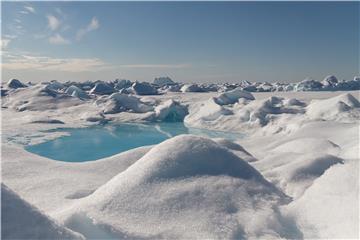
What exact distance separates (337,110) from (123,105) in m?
11.4

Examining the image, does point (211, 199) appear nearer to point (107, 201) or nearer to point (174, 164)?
point (174, 164)

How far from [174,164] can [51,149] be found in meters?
7.53

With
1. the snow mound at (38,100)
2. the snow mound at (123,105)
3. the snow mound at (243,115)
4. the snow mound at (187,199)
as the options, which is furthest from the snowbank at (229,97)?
the snow mound at (187,199)

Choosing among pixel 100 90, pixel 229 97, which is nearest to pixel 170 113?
pixel 229 97

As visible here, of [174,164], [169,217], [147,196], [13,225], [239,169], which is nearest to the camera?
[13,225]

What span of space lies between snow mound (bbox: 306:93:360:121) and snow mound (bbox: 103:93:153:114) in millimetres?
8966

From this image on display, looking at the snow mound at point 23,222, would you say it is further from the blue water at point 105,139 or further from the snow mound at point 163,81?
the snow mound at point 163,81

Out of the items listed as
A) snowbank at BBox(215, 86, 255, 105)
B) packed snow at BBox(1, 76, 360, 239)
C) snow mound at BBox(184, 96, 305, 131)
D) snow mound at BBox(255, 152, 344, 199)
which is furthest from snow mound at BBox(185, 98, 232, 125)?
snow mound at BBox(255, 152, 344, 199)

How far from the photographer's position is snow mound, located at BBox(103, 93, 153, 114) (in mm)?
18609

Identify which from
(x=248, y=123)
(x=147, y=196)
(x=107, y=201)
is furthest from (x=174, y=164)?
(x=248, y=123)

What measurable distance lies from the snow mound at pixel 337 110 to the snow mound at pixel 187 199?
9133 mm

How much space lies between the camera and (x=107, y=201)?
294 centimetres

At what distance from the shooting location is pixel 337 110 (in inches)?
474

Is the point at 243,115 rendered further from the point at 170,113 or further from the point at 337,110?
the point at 170,113
